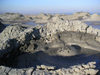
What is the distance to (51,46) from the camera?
920cm

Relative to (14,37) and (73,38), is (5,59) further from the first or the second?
(73,38)

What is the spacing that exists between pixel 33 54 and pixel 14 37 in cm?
141

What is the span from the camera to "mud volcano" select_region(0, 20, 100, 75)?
741cm

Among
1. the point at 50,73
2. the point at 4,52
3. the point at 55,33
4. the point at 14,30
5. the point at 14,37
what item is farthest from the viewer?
the point at 55,33

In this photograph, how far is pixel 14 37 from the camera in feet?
27.5

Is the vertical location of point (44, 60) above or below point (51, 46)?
below

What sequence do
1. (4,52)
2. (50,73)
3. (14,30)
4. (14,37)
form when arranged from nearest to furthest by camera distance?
(50,73), (4,52), (14,37), (14,30)

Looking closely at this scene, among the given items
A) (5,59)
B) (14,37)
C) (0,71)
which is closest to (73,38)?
(14,37)

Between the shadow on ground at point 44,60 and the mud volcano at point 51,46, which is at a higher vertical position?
the mud volcano at point 51,46

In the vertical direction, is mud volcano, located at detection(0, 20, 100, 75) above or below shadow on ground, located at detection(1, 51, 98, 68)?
above

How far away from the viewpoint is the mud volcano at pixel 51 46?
292 inches

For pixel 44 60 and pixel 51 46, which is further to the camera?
pixel 51 46

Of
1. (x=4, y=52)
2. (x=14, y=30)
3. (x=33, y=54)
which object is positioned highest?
(x=14, y=30)

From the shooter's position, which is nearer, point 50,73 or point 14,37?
point 50,73
